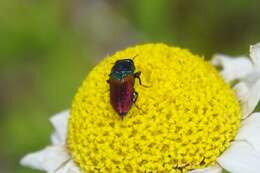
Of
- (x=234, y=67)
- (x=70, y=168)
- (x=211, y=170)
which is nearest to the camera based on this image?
(x=211, y=170)

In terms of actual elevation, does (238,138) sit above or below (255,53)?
below

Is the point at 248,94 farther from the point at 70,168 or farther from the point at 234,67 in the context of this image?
the point at 70,168

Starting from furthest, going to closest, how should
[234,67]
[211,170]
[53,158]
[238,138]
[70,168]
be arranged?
[234,67], [53,158], [70,168], [238,138], [211,170]

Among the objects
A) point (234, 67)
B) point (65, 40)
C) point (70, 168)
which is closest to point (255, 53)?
point (234, 67)

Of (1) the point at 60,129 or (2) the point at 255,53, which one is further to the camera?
(1) the point at 60,129

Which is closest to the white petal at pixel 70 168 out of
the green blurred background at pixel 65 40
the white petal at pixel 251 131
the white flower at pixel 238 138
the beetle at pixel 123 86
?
the white flower at pixel 238 138

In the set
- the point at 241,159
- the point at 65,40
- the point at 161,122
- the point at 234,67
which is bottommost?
the point at 241,159

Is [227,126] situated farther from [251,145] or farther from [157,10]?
[157,10]
